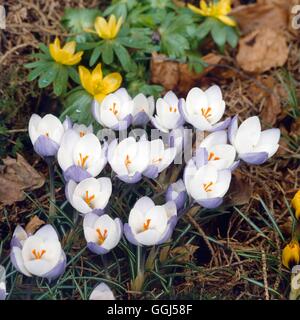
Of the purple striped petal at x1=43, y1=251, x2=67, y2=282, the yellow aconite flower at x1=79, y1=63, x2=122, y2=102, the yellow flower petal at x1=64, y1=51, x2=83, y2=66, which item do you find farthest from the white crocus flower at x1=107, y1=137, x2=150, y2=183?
the yellow flower petal at x1=64, y1=51, x2=83, y2=66

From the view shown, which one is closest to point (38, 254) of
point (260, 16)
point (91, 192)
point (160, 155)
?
Answer: point (91, 192)

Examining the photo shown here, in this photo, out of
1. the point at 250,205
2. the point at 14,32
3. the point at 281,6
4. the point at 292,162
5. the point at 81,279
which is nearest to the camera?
the point at 81,279

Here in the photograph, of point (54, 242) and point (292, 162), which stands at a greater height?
point (54, 242)

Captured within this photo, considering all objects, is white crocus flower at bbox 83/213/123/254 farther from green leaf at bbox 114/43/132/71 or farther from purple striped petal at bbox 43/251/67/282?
green leaf at bbox 114/43/132/71

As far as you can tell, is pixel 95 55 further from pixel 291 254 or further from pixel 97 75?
pixel 291 254
